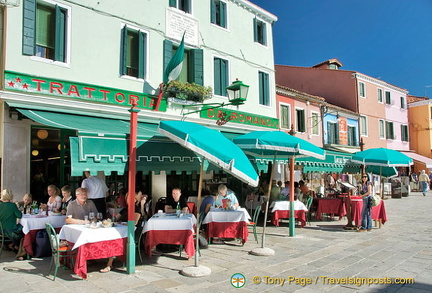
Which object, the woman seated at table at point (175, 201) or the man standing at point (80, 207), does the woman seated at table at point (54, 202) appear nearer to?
the man standing at point (80, 207)

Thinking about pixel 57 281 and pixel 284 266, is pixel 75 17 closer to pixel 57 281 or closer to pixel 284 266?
pixel 57 281

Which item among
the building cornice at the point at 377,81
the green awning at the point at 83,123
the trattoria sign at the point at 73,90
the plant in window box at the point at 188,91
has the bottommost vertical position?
the green awning at the point at 83,123

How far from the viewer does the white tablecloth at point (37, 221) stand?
6708 mm

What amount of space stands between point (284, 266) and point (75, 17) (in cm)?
812

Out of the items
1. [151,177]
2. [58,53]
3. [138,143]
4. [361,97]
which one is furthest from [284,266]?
[361,97]

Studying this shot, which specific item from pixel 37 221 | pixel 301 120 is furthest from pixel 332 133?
pixel 37 221

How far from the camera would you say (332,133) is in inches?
885

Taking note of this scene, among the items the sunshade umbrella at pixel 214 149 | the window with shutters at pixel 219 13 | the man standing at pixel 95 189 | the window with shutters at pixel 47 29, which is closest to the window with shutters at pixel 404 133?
the window with shutters at pixel 219 13

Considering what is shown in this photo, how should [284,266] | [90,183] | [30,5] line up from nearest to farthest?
[284,266], [90,183], [30,5]

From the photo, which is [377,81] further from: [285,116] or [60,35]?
[60,35]

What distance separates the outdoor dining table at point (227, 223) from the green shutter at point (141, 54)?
5183 millimetres

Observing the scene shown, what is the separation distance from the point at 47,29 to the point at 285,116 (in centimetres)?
1299

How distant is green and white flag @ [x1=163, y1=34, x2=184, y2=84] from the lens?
34.9 feet

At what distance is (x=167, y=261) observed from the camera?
6.58 m
